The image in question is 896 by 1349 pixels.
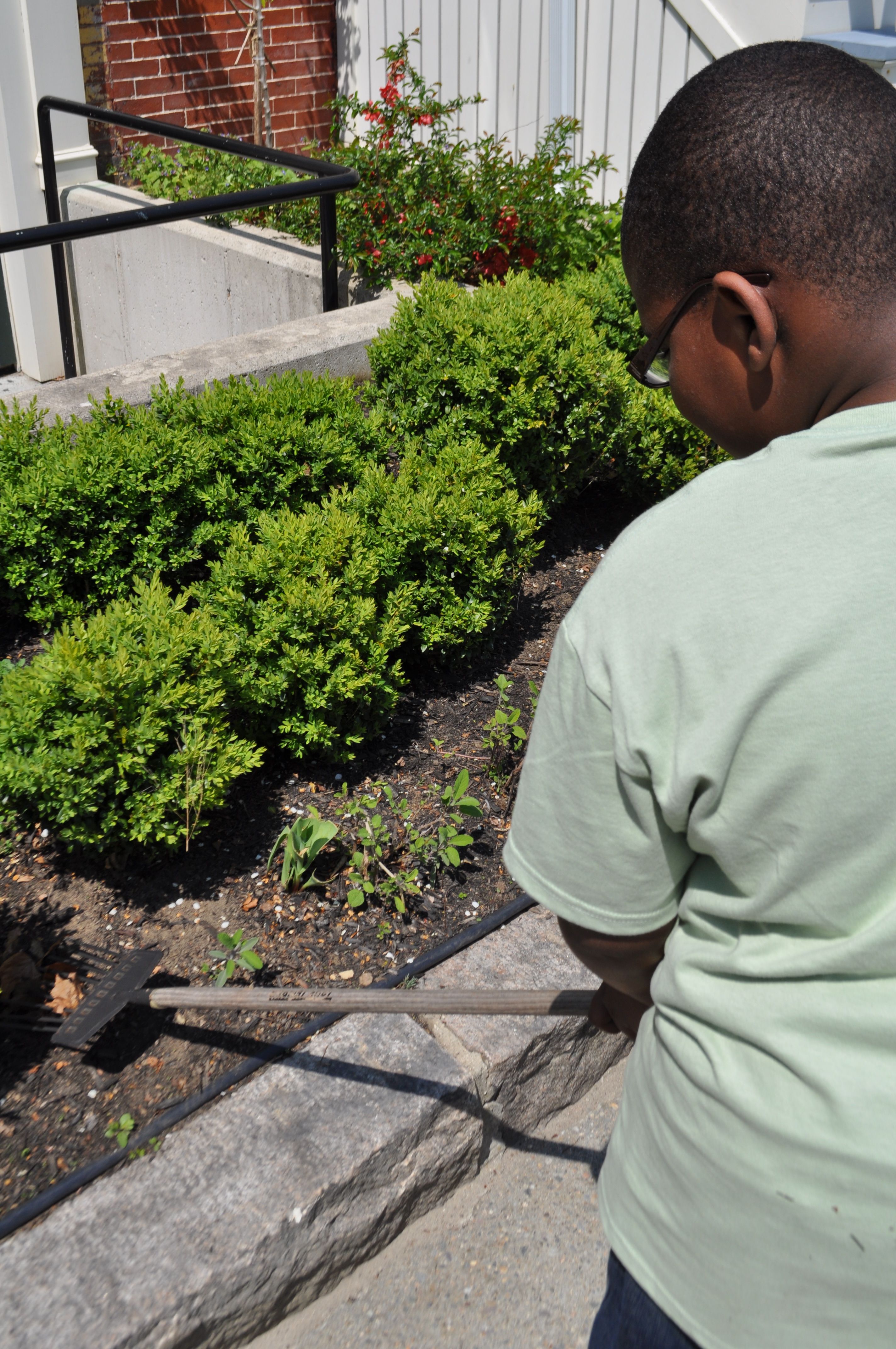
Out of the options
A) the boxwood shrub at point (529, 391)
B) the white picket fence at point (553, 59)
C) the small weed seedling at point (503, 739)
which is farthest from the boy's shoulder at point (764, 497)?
the white picket fence at point (553, 59)

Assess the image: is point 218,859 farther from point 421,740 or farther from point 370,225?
point 370,225

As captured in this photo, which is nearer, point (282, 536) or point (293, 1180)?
point (293, 1180)

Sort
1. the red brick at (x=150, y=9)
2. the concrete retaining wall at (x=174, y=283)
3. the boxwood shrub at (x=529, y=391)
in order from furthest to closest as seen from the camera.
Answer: the red brick at (x=150, y=9)
the concrete retaining wall at (x=174, y=283)
the boxwood shrub at (x=529, y=391)

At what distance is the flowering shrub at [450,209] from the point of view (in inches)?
219

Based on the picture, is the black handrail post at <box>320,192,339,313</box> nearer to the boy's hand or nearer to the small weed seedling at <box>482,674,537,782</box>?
the small weed seedling at <box>482,674,537,782</box>

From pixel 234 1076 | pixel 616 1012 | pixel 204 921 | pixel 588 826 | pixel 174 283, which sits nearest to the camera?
pixel 588 826

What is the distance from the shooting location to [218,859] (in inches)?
113

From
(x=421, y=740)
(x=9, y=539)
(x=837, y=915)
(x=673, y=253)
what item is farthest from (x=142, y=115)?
(x=837, y=915)

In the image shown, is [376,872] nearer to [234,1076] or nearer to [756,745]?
[234,1076]

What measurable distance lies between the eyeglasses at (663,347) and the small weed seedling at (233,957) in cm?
159

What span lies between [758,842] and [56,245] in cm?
699

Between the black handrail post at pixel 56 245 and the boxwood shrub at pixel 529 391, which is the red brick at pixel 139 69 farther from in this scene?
the boxwood shrub at pixel 529 391

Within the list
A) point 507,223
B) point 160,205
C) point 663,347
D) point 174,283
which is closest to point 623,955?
point 663,347

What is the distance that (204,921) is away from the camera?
2.69 m
